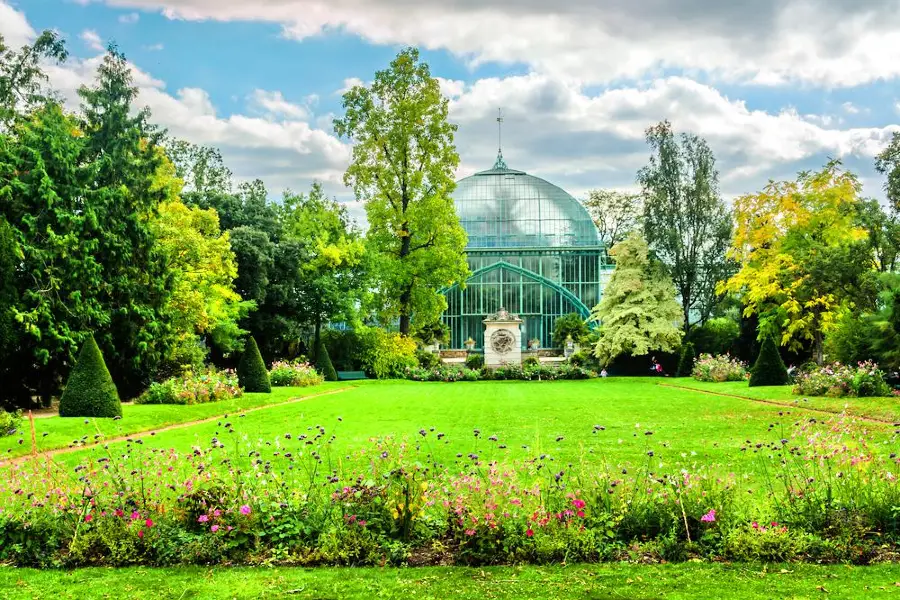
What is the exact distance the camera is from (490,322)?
123ft

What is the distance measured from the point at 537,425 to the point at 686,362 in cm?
2645

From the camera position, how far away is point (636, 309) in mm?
34469

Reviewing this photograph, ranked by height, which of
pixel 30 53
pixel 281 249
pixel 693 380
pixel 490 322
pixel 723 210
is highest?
pixel 30 53

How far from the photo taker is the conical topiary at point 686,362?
1271 inches

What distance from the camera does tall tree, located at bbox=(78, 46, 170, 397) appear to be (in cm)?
1936

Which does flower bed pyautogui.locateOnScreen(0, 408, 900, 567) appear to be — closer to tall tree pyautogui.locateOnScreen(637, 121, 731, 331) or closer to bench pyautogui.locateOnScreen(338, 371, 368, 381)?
bench pyautogui.locateOnScreen(338, 371, 368, 381)

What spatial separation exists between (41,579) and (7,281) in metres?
13.5

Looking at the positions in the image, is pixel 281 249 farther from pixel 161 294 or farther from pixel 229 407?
pixel 229 407

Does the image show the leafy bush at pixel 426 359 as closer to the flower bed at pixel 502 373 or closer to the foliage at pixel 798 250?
the flower bed at pixel 502 373

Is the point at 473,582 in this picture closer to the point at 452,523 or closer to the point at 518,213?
the point at 452,523

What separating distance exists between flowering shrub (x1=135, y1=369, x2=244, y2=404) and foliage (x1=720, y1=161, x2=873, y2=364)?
1792 cm

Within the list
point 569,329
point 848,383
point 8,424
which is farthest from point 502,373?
point 8,424

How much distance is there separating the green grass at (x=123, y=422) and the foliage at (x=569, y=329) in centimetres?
2193

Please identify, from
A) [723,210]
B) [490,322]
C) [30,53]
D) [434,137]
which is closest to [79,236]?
[30,53]
